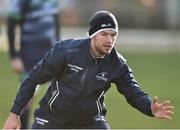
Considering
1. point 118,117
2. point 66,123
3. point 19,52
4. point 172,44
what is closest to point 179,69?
point 172,44

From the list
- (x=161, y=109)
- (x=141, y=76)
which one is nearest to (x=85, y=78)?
(x=161, y=109)

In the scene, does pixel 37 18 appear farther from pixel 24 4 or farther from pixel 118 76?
pixel 118 76

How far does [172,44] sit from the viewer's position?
30.8 m

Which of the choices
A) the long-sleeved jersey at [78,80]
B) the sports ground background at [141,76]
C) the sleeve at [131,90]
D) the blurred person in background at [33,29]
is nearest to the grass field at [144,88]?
the sports ground background at [141,76]

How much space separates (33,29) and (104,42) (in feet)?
13.3

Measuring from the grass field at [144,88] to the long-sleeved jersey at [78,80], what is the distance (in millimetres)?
4799

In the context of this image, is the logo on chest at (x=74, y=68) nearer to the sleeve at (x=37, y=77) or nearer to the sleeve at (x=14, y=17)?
the sleeve at (x=37, y=77)

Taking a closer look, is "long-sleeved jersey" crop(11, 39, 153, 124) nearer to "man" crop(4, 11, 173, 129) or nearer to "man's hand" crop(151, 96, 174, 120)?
"man" crop(4, 11, 173, 129)

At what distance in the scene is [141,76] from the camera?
23484 millimetres

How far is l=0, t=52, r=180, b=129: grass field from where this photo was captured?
15.8 meters

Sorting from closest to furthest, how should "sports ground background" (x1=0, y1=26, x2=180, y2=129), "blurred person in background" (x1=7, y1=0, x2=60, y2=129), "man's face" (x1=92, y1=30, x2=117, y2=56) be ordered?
"man's face" (x1=92, y1=30, x2=117, y2=56) < "blurred person in background" (x1=7, y1=0, x2=60, y2=129) < "sports ground background" (x1=0, y1=26, x2=180, y2=129)

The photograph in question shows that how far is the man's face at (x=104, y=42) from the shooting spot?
9.23m

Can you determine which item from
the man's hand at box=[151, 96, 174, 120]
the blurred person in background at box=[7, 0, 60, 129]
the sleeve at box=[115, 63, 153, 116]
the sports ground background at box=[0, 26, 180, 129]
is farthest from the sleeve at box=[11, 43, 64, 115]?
the sports ground background at box=[0, 26, 180, 129]

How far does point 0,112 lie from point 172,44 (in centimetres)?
1517
